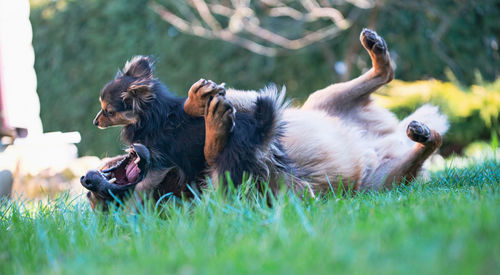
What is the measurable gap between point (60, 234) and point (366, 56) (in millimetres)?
9426

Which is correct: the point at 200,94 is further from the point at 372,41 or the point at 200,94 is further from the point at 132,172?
the point at 372,41

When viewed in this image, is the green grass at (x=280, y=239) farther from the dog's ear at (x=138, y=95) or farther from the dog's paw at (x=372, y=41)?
the dog's paw at (x=372, y=41)

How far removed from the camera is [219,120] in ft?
7.91

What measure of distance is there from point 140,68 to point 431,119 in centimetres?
223

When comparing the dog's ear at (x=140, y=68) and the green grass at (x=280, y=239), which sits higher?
the dog's ear at (x=140, y=68)

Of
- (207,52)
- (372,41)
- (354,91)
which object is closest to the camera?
(372,41)

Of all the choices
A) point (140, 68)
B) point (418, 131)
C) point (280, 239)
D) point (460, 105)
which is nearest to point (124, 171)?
point (140, 68)

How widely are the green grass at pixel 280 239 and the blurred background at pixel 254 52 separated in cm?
360

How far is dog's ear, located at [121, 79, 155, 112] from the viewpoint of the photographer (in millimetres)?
2666

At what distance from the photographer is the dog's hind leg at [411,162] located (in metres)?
2.95

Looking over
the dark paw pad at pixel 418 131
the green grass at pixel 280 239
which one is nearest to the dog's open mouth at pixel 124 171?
the green grass at pixel 280 239

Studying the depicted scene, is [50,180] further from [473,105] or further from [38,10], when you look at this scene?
[38,10]

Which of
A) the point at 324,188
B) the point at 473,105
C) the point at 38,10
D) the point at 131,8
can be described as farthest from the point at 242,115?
the point at 38,10

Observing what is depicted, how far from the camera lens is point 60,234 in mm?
1961
